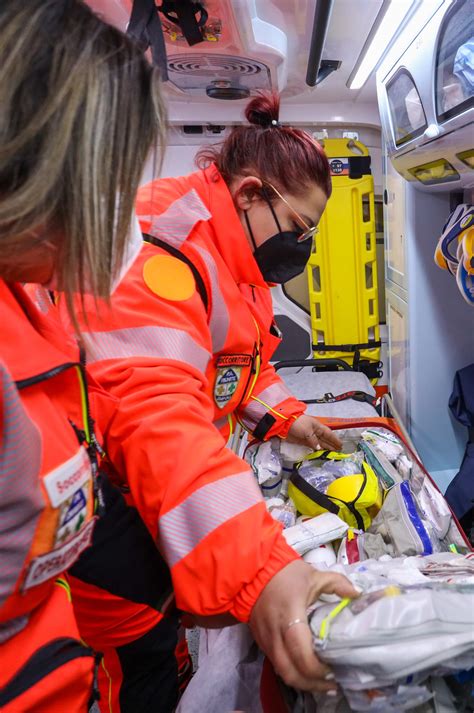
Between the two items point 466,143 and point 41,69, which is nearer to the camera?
point 41,69

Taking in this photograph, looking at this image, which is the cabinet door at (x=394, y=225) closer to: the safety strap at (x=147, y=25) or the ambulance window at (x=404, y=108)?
the ambulance window at (x=404, y=108)

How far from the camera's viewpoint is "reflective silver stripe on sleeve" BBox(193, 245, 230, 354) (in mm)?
1213

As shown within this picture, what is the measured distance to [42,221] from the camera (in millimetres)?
523

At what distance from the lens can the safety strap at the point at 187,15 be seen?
1744 mm

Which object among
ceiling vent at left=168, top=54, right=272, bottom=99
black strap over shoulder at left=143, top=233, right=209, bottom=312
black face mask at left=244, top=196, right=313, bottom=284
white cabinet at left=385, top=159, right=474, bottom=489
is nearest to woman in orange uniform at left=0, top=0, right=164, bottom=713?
black strap over shoulder at left=143, top=233, right=209, bottom=312

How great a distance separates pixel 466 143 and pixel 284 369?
2.22 meters

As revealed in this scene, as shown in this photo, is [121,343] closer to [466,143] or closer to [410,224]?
[466,143]

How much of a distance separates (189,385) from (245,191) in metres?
0.67

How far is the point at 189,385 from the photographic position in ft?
3.19

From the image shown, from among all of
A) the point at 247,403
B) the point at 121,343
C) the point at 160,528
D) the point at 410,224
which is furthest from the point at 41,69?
the point at 410,224

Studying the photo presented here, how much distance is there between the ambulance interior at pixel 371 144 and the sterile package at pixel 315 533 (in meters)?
1.13

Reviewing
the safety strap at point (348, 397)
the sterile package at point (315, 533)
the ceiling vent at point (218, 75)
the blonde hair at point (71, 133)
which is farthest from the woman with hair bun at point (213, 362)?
the safety strap at point (348, 397)

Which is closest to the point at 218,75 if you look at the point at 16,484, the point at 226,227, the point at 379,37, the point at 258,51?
the point at 258,51

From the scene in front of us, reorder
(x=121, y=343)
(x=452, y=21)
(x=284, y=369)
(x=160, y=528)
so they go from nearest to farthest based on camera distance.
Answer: (x=160, y=528) → (x=121, y=343) → (x=452, y=21) → (x=284, y=369)
